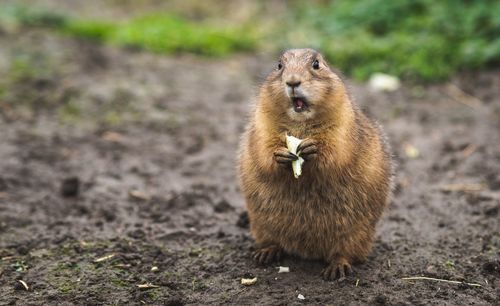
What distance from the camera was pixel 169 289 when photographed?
405 cm

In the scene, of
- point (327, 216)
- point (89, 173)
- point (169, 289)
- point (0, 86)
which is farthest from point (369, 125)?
point (0, 86)

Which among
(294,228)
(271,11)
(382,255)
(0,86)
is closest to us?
(294,228)

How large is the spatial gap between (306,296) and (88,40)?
6703 mm

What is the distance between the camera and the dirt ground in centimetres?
405

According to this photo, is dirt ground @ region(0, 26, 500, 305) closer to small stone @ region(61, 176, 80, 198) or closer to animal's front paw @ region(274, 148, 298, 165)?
small stone @ region(61, 176, 80, 198)

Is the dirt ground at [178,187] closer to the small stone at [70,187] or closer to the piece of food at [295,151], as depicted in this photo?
the small stone at [70,187]

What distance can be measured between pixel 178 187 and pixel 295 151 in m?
2.37

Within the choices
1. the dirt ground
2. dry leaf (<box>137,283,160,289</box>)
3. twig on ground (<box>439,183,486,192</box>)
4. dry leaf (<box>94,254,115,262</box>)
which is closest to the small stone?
the dirt ground

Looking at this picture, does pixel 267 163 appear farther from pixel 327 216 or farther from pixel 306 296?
pixel 306 296

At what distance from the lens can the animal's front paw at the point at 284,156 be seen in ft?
12.5

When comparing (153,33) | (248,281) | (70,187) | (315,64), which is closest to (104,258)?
(248,281)

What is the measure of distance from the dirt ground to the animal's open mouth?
3.59ft

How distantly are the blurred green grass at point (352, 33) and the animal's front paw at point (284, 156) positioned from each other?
494 centimetres

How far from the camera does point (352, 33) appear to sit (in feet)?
30.9
